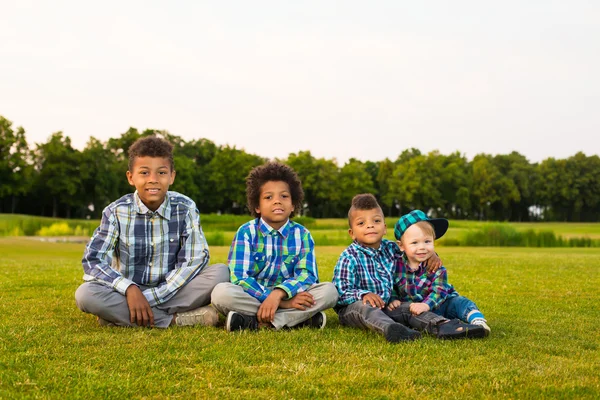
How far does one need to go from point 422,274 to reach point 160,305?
2.30m

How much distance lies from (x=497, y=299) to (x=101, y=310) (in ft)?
15.0

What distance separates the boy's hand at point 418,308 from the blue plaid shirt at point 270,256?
87 cm

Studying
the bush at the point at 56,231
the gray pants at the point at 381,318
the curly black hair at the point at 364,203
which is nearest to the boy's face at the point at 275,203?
the curly black hair at the point at 364,203

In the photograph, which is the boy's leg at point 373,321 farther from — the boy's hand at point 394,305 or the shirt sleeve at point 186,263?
the shirt sleeve at point 186,263

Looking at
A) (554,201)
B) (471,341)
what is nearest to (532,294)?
(471,341)

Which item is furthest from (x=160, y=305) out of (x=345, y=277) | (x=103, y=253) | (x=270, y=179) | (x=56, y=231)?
(x=56, y=231)

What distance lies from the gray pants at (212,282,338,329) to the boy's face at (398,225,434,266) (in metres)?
0.78

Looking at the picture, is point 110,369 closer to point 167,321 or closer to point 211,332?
point 211,332

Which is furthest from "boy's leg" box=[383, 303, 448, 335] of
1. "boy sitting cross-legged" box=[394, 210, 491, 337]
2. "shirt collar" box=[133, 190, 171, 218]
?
"shirt collar" box=[133, 190, 171, 218]

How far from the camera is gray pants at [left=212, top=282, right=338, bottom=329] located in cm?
476

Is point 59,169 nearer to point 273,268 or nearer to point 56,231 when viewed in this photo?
point 56,231

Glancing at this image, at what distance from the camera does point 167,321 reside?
4.90 m

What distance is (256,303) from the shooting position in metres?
4.82

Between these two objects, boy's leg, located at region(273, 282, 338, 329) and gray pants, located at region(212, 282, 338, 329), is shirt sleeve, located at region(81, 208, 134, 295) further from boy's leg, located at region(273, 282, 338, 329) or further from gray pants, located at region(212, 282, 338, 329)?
boy's leg, located at region(273, 282, 338, 329)
